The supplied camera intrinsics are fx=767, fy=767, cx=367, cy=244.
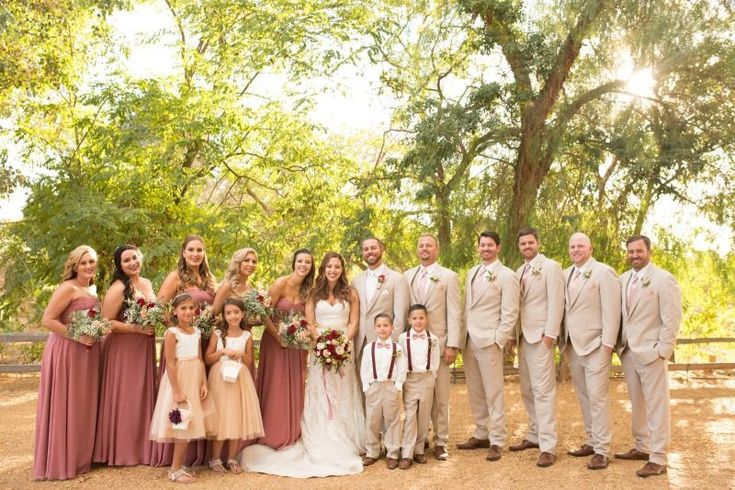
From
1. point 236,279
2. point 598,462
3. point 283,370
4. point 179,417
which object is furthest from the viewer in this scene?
point 283,370

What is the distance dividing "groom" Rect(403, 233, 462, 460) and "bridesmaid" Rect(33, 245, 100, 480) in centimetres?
294

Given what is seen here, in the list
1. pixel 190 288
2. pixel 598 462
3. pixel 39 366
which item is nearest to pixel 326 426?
pixel 190 288

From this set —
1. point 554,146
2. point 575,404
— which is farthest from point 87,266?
point 575,404

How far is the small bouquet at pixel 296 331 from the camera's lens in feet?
21.9

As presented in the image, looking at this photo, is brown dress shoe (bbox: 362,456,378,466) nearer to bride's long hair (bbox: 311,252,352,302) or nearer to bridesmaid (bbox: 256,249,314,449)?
bridesmaid (bbox: 256,249,314,449)

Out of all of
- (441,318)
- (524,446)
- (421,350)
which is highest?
(441,318)

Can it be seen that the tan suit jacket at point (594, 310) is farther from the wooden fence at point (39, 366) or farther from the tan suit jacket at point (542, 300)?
the wooden fence at point (39, 366)

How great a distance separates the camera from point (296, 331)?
6.71 m

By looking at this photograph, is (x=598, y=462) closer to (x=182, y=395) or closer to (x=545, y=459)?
(x=545, y=459)

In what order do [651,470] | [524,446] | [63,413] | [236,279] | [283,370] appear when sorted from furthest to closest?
[524,446]
[283,370]
[236,279]
[63,413]
[651,470]

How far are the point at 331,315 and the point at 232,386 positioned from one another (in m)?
1.13

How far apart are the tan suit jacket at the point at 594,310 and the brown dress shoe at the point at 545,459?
3.03ft

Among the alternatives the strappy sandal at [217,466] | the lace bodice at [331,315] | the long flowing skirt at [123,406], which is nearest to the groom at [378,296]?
the lace bodice at [331,315]

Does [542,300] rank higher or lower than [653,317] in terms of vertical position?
higher
